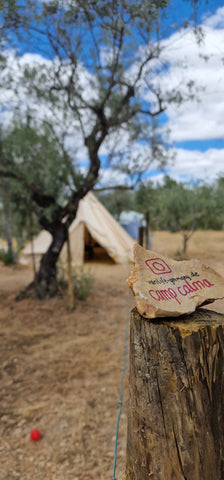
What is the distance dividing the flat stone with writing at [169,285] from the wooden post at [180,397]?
0.06 metres

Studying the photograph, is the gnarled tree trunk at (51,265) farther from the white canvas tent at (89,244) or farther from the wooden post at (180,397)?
the wooden post at (180,397)

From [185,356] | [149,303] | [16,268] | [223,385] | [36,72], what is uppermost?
[36,72]

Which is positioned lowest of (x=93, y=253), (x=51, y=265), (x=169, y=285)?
(x=93, y=253)

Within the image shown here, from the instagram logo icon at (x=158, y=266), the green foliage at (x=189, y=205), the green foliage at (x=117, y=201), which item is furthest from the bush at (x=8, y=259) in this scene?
the instagram logo icon at (x=158, y=266)

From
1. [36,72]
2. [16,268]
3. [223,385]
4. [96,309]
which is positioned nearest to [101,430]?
[223,385]

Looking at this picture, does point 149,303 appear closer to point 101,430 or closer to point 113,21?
point 101,430

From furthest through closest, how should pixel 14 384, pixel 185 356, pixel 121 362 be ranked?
1. pixel 121 362
2. pixel 14 384
3. pixel 185 356

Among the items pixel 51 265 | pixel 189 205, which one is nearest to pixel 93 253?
pixel 189 205

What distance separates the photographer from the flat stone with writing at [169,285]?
1.15m

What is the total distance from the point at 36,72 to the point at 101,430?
5.56m

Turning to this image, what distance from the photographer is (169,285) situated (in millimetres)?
1277

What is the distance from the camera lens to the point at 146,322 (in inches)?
44.9

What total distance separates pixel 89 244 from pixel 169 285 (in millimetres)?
11943

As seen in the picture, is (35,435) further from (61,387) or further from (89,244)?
(89,244)
